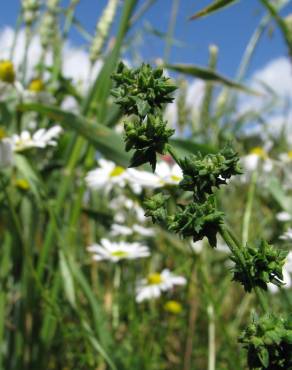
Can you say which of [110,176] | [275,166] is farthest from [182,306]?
[275,166]

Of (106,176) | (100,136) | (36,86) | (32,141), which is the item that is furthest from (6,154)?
(36,86)

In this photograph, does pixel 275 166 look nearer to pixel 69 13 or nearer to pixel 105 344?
pixel 69 13

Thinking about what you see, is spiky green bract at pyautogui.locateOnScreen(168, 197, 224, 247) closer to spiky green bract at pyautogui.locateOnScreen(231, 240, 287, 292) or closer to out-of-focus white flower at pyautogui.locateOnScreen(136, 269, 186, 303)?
spiky green bract at pyautogui.locateOnScreen(231, 240, 287, 292)

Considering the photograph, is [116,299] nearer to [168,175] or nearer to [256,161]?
[168,175]

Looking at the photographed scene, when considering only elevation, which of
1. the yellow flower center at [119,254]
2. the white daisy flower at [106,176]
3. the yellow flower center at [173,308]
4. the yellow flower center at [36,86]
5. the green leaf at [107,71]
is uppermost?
the yellow flower center at [36,86]

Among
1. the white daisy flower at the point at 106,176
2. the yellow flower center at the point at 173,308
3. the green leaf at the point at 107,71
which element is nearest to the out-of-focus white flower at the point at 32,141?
the green leaf at the point at 107,71

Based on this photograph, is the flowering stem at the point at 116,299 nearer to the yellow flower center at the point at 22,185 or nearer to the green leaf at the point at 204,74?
the yellow flower center at the point at 22,185
